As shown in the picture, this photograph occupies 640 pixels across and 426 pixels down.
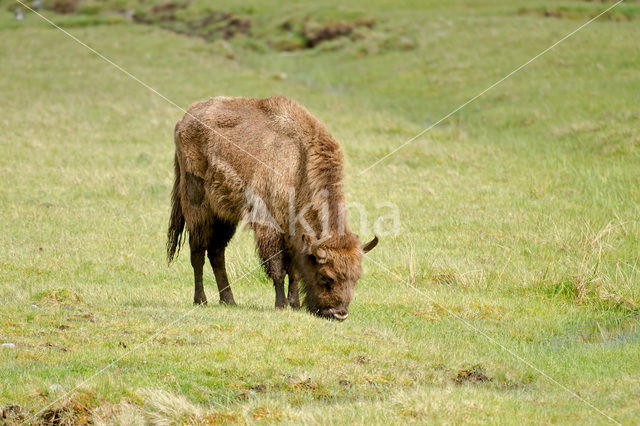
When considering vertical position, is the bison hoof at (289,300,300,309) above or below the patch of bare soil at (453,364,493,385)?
below

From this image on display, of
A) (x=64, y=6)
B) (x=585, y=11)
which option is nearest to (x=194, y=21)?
(x=64, y=6)

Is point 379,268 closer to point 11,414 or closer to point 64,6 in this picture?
point 11,414

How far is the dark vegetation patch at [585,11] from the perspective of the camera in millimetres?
42906

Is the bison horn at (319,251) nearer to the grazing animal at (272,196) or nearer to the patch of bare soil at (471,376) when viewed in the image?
the grazing animal at (272,196)

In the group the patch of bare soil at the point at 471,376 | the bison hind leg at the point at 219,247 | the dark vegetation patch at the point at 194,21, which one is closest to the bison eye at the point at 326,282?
the patch of bare soil at the point at 471,376

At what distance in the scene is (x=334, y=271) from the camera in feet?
31.1

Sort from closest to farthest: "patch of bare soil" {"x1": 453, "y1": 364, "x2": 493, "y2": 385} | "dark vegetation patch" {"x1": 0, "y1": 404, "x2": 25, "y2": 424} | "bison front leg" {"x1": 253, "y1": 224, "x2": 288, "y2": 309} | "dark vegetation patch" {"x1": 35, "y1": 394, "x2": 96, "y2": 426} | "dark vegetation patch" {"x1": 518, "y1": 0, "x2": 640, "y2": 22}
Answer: "dark vegetation patch" {"x1": 0, "y1": 404, "x2": 25, "y2": 424} < "dark vegetation patch" {"x1": 35, "y1": 394, "x2": 96, "y2": 426} < "patch of bare soil" {"x1": 453, "y1": 364, "x2": 493, "y2": 385} < "bison front leg" {"x1": 253, "y1": 224, "x2": 288, "y2": 309} < "dark vegetation patch" {"x1": 518, "y1": 0, "x2": 640, "y2": 22}

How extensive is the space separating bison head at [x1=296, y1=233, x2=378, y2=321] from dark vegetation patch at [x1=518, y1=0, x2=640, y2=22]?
120 ft

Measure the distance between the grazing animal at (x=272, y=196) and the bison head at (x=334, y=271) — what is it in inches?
0.5

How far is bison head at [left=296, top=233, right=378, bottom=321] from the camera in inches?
373

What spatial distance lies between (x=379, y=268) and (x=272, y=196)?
2.88 meters

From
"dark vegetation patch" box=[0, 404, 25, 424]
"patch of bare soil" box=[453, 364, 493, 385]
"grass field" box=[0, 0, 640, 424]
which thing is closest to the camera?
"dark vegetation patch" box=[0, 404, 25, 424]

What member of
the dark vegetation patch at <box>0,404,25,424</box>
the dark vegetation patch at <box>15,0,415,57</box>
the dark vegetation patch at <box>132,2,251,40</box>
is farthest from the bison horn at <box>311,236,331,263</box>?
the dark vegetation patch at <box>132,2,251,40</box>

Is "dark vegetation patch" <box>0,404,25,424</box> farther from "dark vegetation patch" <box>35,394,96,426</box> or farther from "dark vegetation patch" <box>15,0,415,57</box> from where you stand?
"dark vegetation patch" <box>15,0,415,57</box>
